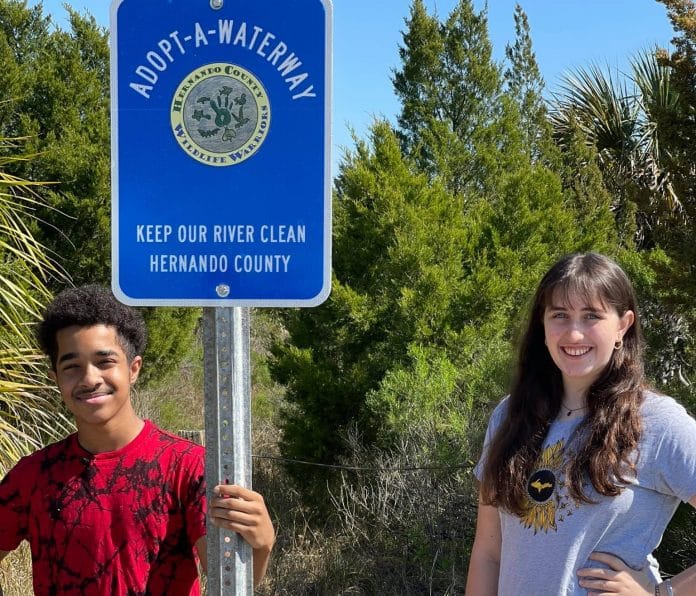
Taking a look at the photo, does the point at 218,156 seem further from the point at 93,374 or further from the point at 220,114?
the point at 93,374

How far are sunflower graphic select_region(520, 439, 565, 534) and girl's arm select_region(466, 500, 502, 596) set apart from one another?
0.16 metres

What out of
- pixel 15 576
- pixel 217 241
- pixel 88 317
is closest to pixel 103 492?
pixel 88 317

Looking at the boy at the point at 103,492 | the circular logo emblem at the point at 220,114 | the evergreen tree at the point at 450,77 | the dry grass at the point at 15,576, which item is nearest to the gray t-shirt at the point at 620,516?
the boy at the point at 103,492

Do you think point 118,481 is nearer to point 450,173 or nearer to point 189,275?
point 189,275

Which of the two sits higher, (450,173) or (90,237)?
(450,173)

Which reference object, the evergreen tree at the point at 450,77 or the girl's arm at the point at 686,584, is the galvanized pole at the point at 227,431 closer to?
the girl's arm at the point at 686,584

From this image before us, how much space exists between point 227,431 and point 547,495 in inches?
30.3

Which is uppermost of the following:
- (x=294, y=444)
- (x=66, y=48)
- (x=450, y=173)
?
(x=66, y=48)

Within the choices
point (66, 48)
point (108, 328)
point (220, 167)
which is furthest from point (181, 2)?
Answer: point (66, 48)

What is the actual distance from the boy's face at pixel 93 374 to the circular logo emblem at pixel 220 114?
0.72 metres

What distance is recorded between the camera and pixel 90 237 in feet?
30.7

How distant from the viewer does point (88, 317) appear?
2318 millimetres

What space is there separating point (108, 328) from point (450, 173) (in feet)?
24.3

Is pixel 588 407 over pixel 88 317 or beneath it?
beneath
